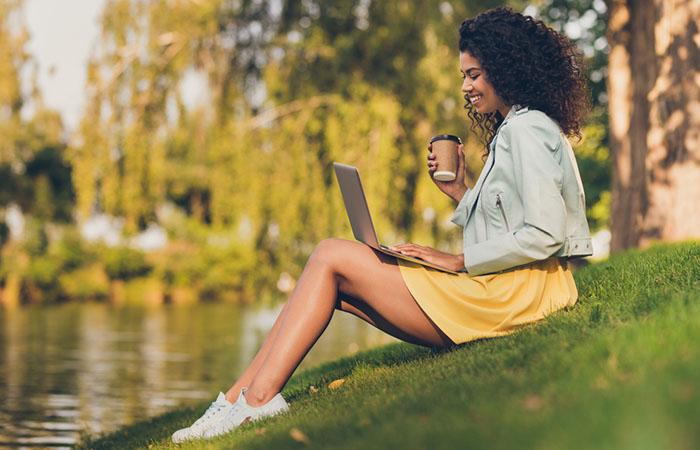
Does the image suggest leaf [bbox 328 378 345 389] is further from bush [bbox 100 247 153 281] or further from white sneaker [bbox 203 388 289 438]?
bush [bbox 100 247 153 281]

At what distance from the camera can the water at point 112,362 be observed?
9.60 metres

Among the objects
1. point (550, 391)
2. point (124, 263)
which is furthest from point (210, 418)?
point (124, 263)

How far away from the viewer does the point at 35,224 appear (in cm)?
3847

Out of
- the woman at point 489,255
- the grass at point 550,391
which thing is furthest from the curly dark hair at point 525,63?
the grass at point 550,391

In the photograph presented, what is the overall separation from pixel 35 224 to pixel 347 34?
83.9 ft

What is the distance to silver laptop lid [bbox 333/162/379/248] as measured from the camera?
470cm

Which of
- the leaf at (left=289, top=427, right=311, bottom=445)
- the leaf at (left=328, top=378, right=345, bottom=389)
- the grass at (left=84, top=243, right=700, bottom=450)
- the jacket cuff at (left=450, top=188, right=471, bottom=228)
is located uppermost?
the jacket cuff at (left=450, top=188, right=471, bottom=228)

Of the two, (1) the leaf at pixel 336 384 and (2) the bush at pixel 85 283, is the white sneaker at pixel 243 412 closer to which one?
(1) the leaf at pixel 336 384

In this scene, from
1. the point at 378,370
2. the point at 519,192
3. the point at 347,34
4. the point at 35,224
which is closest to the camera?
the point at 519,192

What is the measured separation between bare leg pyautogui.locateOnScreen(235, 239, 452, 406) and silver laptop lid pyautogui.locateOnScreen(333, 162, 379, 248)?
0.22 ft

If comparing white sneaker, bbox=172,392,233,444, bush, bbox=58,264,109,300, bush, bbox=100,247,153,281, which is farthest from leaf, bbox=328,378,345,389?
bush, bbox=58,264,109,300

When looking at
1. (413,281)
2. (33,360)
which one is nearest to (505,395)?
(413,281)

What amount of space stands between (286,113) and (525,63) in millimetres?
11026

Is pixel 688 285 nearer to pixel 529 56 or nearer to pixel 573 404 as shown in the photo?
pixel 529 56
